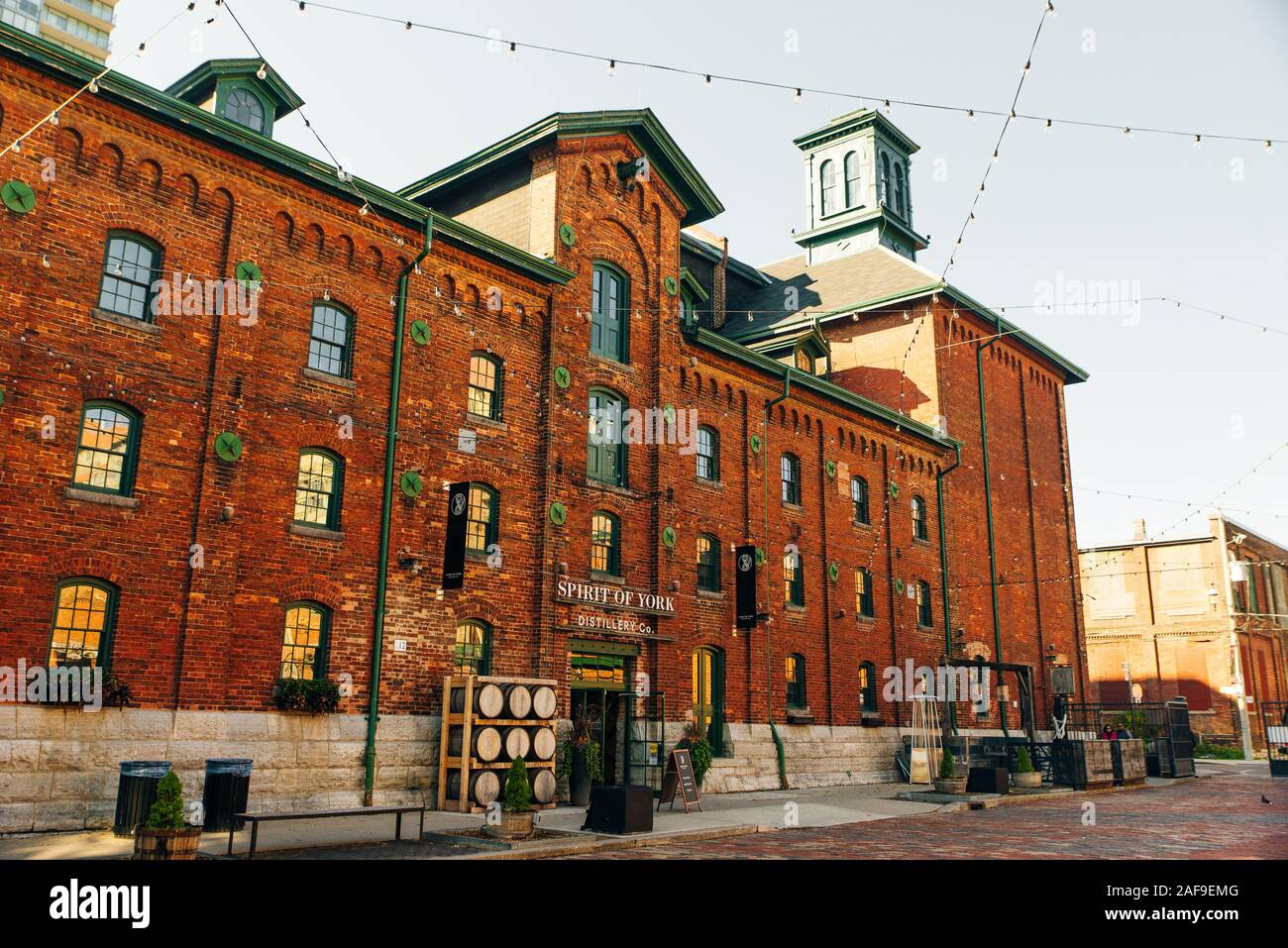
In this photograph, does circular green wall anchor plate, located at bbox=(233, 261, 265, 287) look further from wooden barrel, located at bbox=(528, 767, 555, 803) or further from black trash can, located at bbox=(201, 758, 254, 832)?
wooden barrel, located at bbox=(528, 767, 555, 803)

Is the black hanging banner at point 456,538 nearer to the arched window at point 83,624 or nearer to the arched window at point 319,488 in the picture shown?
the arched window at point 319,488

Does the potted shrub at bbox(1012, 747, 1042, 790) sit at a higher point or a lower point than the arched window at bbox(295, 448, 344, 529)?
lower

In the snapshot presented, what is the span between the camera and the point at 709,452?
26.2m

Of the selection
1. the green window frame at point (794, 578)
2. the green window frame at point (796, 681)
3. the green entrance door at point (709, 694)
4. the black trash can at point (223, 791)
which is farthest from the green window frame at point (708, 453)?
the black trash can at point (223, 791)

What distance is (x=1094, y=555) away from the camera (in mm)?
58750

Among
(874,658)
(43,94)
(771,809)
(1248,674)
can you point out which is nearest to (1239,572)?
(1248,674)

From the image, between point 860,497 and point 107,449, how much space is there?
21.6 m

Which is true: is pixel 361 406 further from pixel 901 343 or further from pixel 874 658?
pixel 901 343

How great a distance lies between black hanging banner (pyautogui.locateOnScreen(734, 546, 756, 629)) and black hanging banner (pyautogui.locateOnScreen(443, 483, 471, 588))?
336 inches

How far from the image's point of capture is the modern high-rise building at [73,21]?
231ft

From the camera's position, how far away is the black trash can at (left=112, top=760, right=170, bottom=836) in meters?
13.2

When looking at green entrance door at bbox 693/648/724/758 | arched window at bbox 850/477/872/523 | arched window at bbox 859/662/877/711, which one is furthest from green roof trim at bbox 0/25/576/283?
arched window at bbox 859/662/877/711

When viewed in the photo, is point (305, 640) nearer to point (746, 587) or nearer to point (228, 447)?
point (228, 447)
